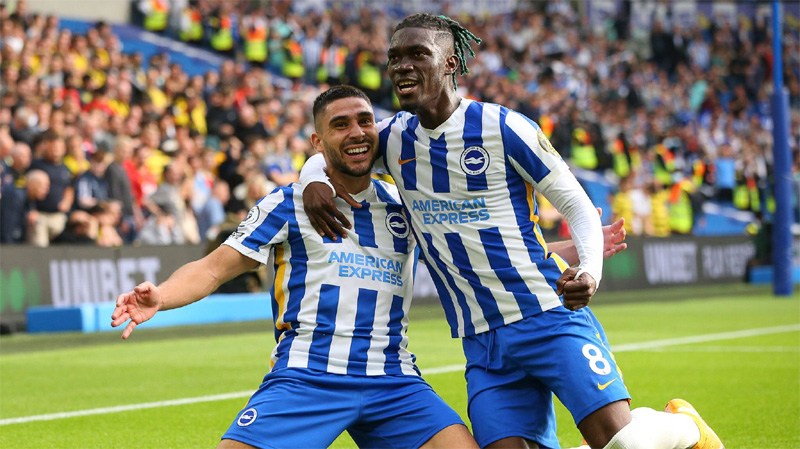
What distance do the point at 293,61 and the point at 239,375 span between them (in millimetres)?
14538

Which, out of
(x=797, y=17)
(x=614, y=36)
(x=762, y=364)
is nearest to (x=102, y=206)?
(x=762, y=364)

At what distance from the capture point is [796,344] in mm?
10375

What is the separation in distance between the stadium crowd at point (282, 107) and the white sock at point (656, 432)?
8.98 m

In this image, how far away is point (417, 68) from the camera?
416 centimetres

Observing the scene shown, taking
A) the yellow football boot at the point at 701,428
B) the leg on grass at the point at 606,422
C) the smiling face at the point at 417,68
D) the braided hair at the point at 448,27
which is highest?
the braided hair at the point at 448,27

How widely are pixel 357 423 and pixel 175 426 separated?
238 cm

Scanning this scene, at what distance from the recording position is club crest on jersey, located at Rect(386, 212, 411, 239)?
434 cm

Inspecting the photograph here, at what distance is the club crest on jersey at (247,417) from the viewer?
3830mm

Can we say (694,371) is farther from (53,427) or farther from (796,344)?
(53,427)

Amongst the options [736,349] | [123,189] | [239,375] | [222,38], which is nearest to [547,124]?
[222,38]

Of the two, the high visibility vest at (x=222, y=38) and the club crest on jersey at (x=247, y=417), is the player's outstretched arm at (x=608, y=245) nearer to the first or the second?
the club crest on jersey at (x=247, y=417)

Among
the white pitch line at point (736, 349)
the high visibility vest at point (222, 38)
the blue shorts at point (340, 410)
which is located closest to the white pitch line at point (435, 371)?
the white pitch line at point (736, 349)

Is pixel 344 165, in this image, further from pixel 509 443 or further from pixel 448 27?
pixel 509 443

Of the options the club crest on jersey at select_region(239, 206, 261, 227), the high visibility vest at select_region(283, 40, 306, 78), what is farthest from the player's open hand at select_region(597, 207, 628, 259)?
the high visibility vest at select_region(283, 40, 306, 78)
